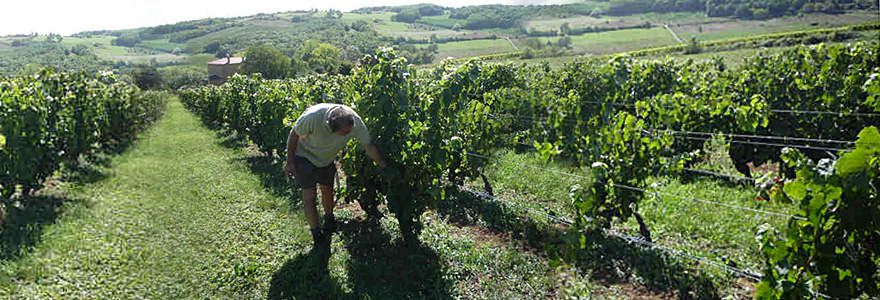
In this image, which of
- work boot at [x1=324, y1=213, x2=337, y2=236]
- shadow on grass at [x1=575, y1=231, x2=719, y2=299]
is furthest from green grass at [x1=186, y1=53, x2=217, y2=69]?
shadow on grass at [x1=575, y1=231, x2=719, y2=299]

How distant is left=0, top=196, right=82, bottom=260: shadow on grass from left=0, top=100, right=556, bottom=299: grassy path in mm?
17

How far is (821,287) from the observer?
9.13 ft

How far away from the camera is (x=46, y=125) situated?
29.3 ft

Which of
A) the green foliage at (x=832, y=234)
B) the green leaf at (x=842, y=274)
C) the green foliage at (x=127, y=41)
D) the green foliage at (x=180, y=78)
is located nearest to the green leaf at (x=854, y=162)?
the green foliage at (x=832, y=234)

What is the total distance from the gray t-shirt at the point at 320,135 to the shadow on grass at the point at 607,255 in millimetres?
2297

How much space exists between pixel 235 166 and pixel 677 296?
1107 centimetres

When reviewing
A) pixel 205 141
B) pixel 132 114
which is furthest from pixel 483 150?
pixel 132 114

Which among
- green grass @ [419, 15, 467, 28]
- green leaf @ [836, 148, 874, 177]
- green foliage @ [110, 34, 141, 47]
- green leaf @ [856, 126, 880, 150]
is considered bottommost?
green leaf @ [836, 148, 874, 177]

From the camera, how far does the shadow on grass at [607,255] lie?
4542 millimetres

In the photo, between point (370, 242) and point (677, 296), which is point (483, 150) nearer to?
point (370, 242)

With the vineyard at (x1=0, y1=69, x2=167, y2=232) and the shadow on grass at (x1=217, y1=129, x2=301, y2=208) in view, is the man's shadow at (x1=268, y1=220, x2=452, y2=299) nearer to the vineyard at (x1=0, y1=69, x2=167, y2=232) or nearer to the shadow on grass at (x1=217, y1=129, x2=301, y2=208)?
the shadow on grass at (x1=217, y1=129, x2=301, y2=208)

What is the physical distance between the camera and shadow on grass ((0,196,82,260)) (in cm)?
565

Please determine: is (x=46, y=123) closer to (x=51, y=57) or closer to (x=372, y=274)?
(x=372, y=274)

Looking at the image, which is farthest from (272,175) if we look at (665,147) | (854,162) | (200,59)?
(200,59)
